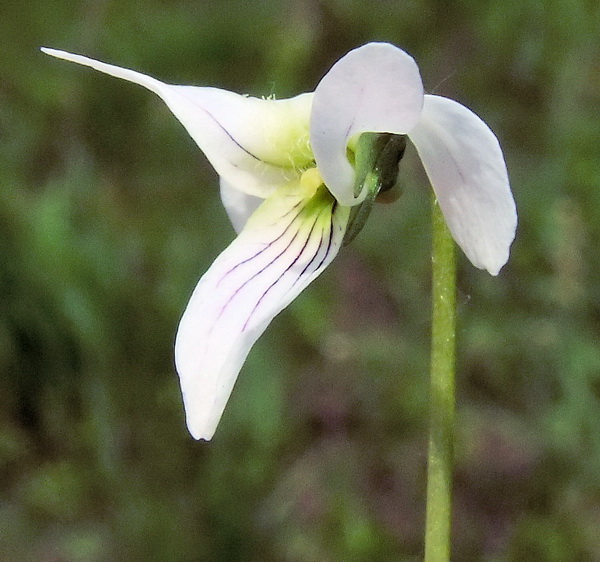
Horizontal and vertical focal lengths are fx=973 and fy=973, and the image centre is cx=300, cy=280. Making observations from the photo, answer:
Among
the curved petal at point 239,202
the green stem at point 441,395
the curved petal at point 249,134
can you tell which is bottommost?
the green stem at point 441,395

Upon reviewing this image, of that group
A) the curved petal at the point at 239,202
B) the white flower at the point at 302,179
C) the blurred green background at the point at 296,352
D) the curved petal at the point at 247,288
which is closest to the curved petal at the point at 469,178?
the white flower at the point at 302,179

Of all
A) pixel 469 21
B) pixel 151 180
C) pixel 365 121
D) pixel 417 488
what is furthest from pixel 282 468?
pixel 365 121

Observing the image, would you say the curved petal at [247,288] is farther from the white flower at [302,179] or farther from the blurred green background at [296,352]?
the blurred green background at [296,352]

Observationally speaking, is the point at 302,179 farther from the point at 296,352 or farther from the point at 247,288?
the point at 296,352

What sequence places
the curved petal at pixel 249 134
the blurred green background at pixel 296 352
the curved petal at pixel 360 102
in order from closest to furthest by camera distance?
the curved petal at pixel 360 102 < the curved petal at pixel 249 134 < the blurred green background at pixel 296 352

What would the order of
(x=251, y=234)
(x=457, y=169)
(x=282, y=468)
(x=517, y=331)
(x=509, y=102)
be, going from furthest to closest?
1. (x=509, y=102)
2. (x=282, y=468)
3. (x=517, y=331)
4. (x=251, y=234)
5. (x=457, y=169)

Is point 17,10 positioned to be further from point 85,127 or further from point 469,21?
point 469,21

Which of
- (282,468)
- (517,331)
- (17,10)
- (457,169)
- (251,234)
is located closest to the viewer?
(457,169)

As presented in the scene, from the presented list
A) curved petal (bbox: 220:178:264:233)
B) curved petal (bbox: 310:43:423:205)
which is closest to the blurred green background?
curved petal (bbox: 220:178:264:233)
